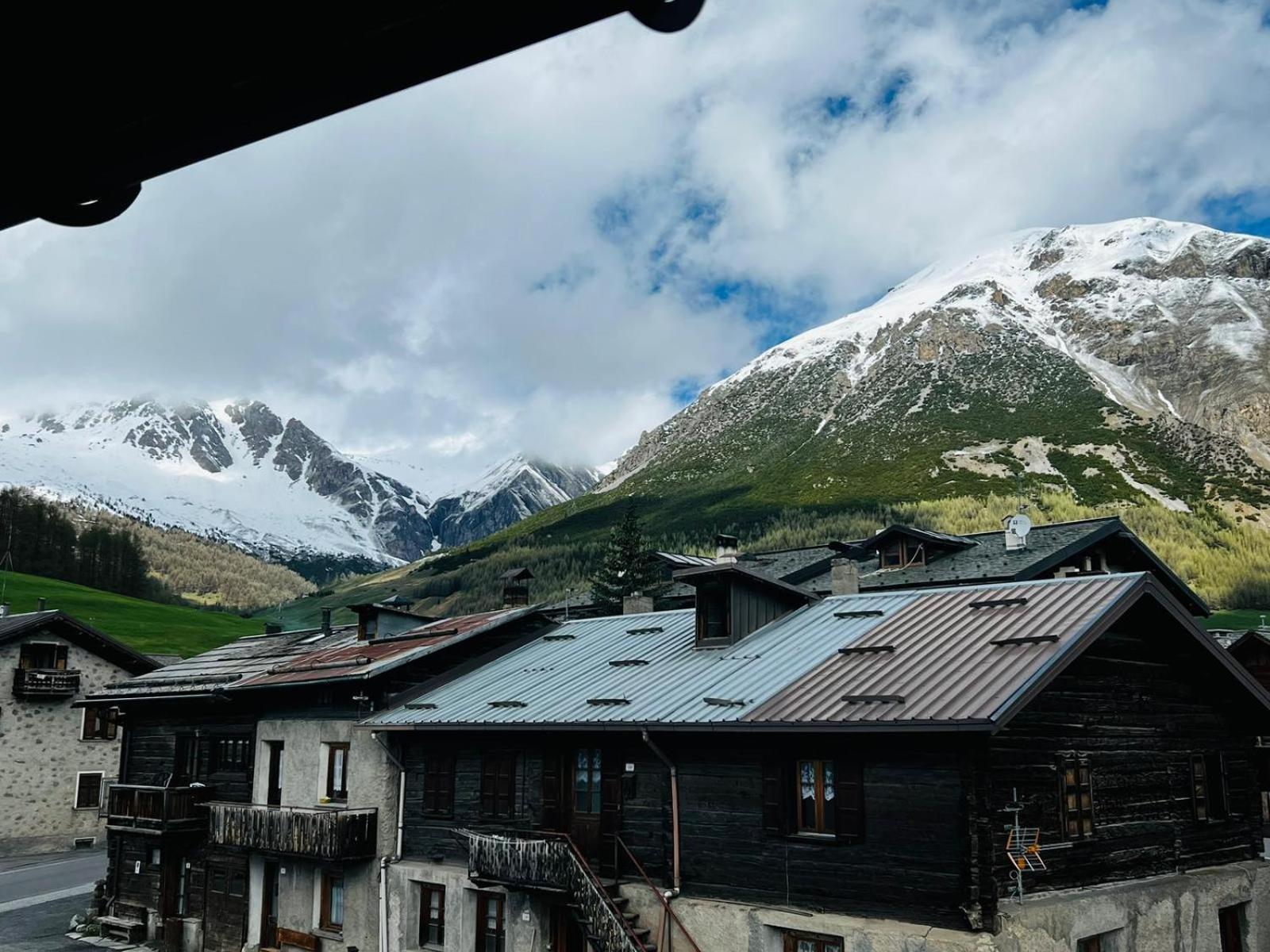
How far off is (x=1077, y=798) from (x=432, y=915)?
1521 centimetres

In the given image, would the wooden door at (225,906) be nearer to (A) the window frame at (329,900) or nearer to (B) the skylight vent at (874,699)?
(A) the window frame at (329,900)

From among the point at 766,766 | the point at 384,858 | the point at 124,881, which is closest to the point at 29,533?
the point at 124,881

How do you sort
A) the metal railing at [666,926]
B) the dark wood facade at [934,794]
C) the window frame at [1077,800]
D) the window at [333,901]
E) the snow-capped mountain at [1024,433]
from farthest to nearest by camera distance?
the snow-capped mountain at [1024,433], the window at [333,901], the metal railing at [666,926], the window frame at [1077,800], the dark wood facade at [934,794]

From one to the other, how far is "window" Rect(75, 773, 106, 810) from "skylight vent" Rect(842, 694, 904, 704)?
41.6 metres

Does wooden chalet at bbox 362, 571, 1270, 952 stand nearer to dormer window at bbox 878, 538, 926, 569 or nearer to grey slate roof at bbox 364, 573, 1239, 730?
grey slate roof at bbox 364, 573, 1239, 730

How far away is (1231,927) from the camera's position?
23.9 m

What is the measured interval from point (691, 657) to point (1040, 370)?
17642 centimetres

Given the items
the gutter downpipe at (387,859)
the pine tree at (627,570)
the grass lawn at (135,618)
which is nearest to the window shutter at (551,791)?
the gutter downpipe at (387,859)

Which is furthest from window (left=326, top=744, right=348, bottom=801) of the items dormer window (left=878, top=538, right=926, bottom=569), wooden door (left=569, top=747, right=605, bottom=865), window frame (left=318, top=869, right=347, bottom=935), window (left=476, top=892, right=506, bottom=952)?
dormer window (left=878, top=538, right=926, bottom=569)

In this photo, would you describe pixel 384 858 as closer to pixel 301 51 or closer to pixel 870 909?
pixel 870 909

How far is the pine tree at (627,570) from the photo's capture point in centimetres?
6700

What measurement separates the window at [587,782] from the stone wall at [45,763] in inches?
1228

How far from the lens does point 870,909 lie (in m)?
18.6

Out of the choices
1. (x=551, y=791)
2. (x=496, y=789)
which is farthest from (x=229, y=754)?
(x=551, y=791)
